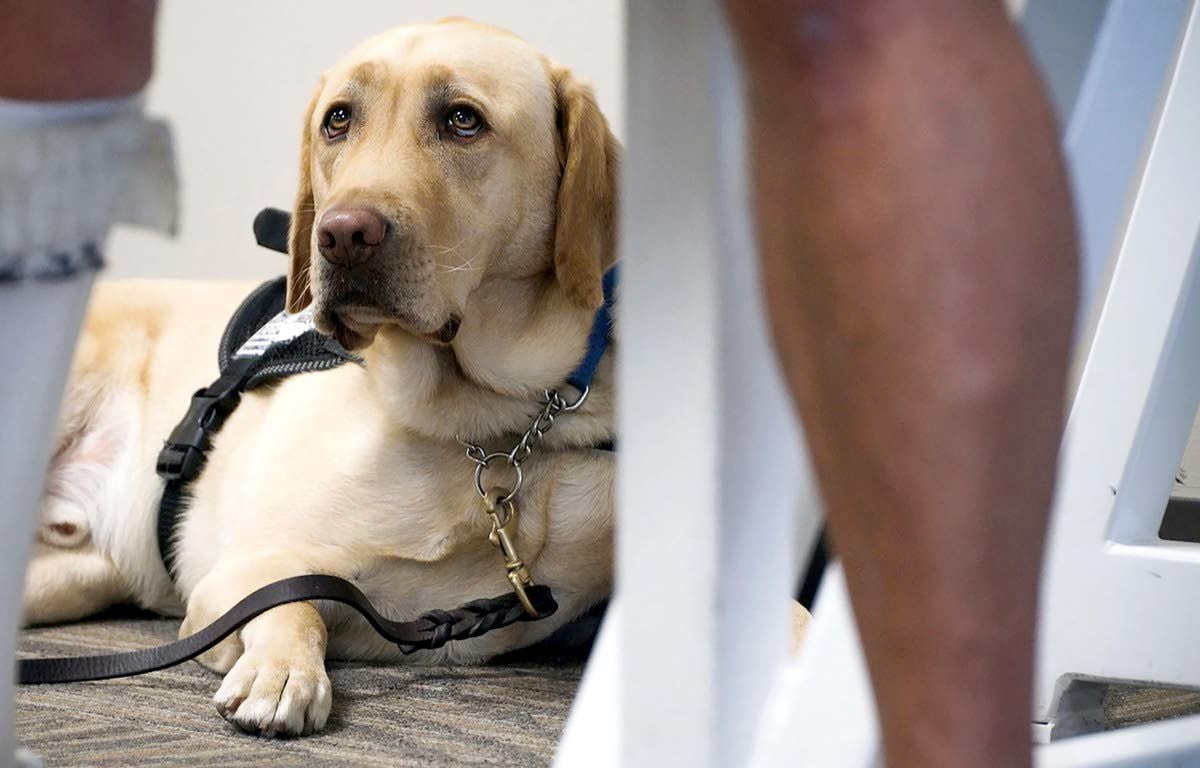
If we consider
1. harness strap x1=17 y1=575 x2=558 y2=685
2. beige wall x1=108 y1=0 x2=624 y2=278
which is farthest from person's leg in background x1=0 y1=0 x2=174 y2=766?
beige wall x1=108 y1=0 x2=624 y2=278

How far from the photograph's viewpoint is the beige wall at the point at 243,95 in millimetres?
3117

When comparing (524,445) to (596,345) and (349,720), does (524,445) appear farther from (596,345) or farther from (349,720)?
(349,720)

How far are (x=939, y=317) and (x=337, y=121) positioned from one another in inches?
66.3

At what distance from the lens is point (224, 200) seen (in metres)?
3.23

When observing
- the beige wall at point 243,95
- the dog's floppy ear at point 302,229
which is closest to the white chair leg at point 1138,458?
the dog's floppy ear at point 302,229

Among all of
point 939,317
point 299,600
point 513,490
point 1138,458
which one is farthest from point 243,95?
point 939,317

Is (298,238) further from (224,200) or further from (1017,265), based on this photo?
(1017,265)

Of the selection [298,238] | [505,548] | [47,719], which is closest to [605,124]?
[298,238]

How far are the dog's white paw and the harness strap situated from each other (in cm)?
6

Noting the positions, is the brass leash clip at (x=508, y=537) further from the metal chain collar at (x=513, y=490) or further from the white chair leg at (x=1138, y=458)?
the white chair leg at (x=1138, y=458)

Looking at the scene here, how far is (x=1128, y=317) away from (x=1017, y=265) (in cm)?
112

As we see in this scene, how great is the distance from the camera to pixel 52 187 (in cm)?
50

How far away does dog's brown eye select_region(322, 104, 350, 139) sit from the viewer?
6.38 ft

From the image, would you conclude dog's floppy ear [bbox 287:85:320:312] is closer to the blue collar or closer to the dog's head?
the dog's head
